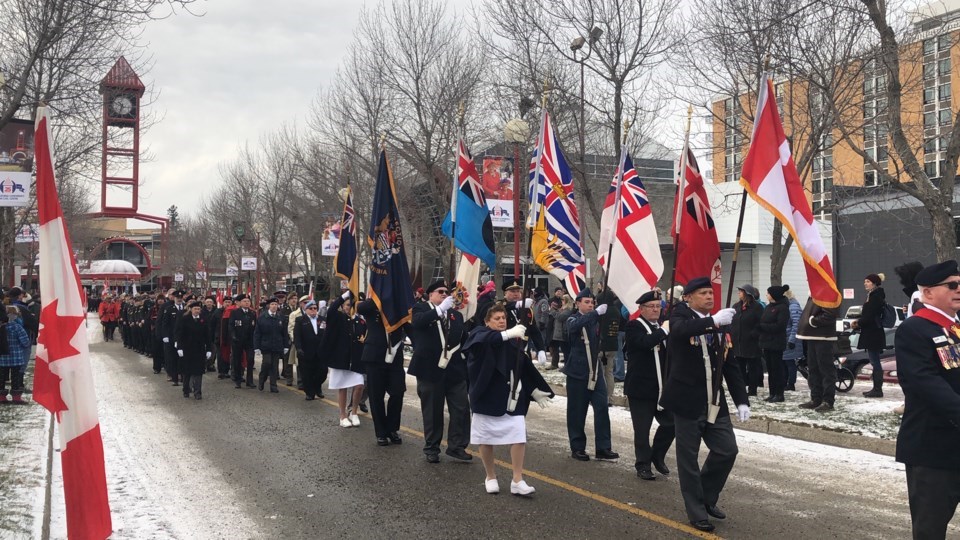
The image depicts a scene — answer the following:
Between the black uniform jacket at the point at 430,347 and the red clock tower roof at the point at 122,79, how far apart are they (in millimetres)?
7858

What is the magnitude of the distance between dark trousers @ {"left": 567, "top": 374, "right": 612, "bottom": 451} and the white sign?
10391 mm

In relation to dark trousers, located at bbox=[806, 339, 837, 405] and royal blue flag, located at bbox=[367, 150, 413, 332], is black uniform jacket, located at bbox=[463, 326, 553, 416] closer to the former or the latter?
royal blue flag, located at bbox=[367, 150, 413, 332]

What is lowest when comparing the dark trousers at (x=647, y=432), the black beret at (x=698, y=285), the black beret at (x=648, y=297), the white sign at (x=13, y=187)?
the dark trousers at (x=647, y=432)

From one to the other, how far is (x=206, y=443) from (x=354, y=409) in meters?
2.18

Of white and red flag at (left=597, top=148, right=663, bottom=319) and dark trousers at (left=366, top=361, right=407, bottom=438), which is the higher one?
white and red flag at (left=597, top=148, right=663, bottom=319)

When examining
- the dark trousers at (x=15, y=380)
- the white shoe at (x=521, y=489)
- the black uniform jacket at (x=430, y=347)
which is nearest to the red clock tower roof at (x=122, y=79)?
the dark trousers at (x=15, y=380)

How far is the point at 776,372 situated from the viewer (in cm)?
1255

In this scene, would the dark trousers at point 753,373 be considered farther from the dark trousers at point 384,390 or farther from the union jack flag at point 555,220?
the dark trousers at point 384,390

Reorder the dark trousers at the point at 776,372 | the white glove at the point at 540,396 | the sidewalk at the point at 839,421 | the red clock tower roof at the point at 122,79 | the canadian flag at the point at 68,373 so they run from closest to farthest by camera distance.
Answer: the canadian flag at the point at 68,373 → the white glove at the point at 540,396 → the sidewalk at the point at 839,421 → the dark trousers at the point at 776,372 → the red clock tower roof at the point at 122,79

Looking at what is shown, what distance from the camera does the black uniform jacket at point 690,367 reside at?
6438 mm

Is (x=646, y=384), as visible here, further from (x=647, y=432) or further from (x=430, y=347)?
(x=430, y=347)

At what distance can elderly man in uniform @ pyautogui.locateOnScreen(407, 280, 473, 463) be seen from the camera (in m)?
9.05

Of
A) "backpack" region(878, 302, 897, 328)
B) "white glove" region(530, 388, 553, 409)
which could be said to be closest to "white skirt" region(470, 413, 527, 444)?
"white glove" region(530, 388, 553, 409)

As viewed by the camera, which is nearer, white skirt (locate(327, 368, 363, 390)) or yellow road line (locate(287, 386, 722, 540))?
yellow road line (locate(287, 386, 722, 540))
